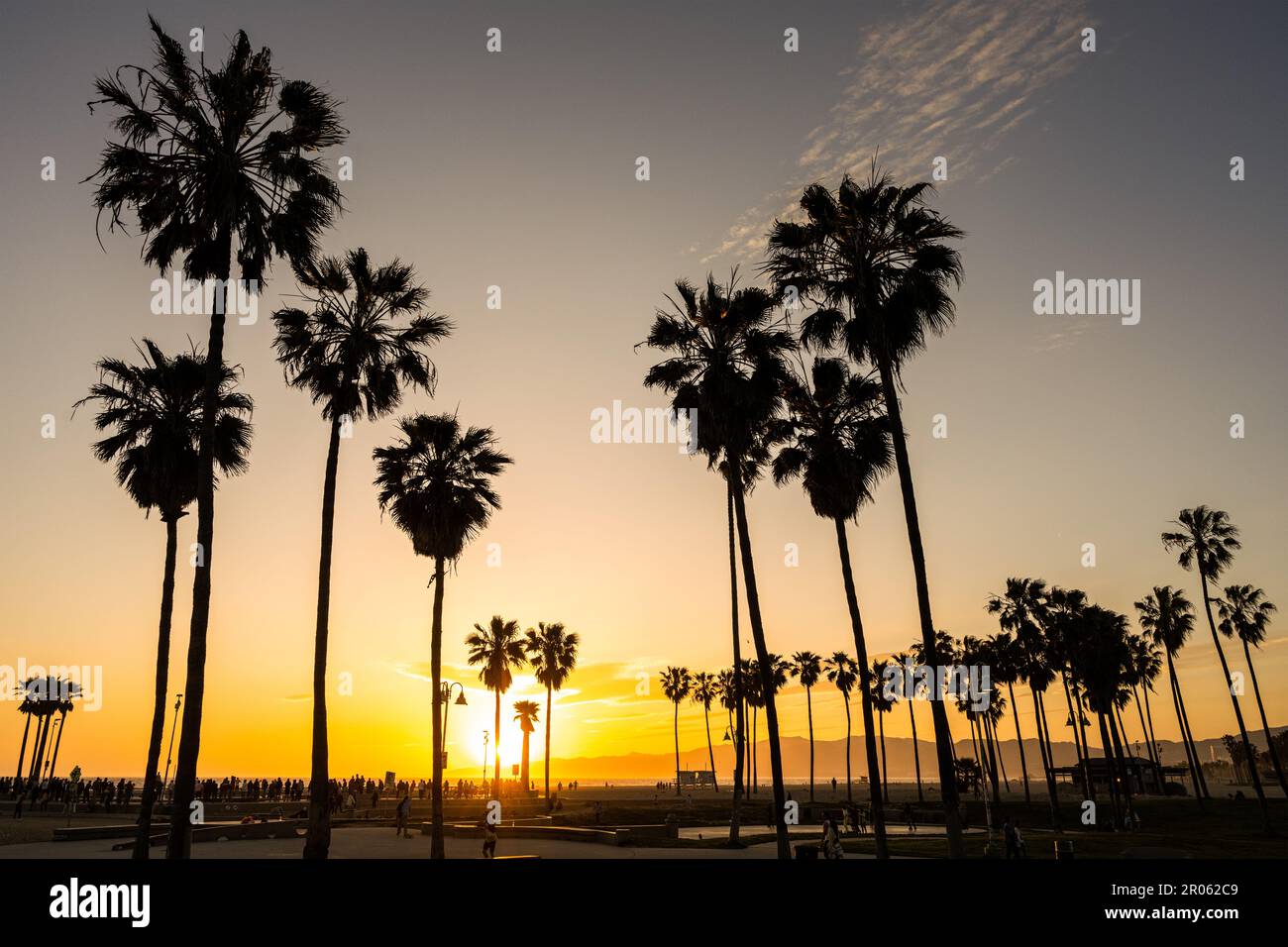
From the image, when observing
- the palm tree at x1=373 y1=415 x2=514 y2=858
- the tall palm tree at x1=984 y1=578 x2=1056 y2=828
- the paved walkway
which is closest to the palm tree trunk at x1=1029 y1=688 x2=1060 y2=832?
the tall palm tree at x1=984 y1=578 x2=1056 y2=828

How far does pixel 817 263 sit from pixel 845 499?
8.74 m

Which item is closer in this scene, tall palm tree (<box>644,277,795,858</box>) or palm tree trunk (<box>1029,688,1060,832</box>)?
tall palm tree (<box>644,277,795,858</box>)

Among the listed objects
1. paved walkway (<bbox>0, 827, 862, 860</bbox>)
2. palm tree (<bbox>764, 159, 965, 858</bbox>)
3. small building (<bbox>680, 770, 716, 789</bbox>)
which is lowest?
small building (<bbox>680, 770, 716, 789</bbox>)

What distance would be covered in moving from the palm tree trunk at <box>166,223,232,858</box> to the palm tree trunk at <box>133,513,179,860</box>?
668cm

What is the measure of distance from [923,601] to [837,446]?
9817mm

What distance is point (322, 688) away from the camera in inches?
879

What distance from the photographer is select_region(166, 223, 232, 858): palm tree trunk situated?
16.4m

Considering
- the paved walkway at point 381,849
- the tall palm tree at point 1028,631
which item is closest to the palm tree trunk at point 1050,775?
the tall palm tree at point 1028,631

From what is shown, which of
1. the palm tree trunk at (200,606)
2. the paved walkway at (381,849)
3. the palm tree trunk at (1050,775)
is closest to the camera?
the palm tree trunk at (200,606)

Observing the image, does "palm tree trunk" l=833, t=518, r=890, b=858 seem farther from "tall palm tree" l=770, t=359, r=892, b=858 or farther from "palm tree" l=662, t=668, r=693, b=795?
"palm tree" l=662, t=668, r=693, b=795

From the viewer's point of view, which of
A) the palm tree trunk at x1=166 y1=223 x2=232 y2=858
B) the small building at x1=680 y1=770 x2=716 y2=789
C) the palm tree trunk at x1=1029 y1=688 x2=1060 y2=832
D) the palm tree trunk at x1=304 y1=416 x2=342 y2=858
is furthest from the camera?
the small building at x1=680 y1=770 x2=716 y2=789

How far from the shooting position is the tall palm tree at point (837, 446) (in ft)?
93.8

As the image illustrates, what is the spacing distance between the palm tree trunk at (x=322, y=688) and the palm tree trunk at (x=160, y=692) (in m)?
4.83

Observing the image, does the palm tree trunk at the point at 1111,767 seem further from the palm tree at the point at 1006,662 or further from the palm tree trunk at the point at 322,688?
the palm tree trunk at the point at 322,688
